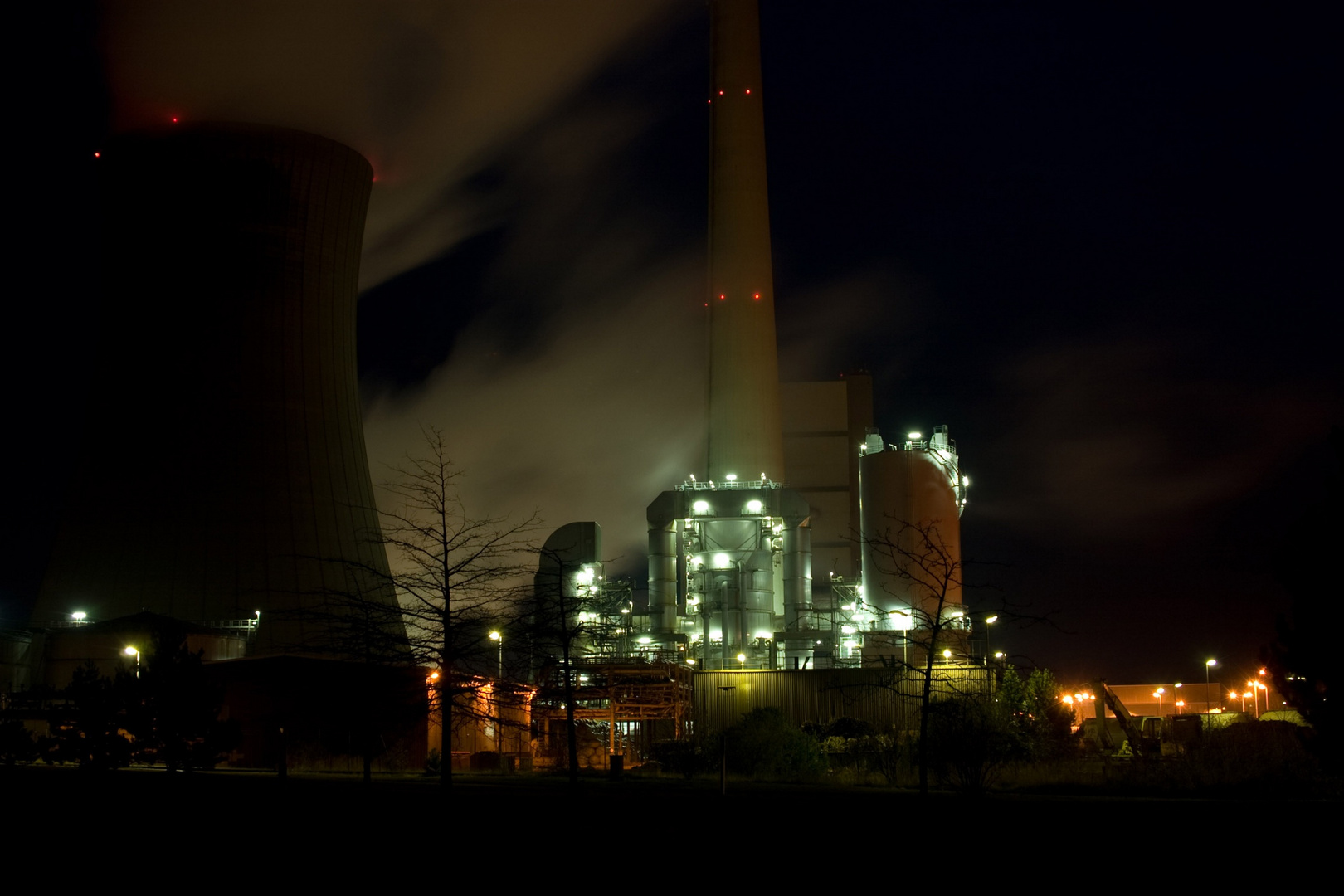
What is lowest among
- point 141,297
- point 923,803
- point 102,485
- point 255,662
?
point 923,803

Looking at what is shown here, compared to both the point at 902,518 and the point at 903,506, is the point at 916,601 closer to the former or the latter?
the point at 902,518

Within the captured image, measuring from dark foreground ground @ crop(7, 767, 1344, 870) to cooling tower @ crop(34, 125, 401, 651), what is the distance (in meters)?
16.5

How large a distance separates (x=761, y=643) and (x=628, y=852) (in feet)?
96.0

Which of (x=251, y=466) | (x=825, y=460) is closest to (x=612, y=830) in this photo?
(x=251, y=466)

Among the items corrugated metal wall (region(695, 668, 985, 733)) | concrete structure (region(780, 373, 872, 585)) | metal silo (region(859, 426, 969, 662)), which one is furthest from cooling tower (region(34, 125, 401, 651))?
concrete structure (region(780, 373, 872, 585))

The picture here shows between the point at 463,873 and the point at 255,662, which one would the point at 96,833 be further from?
the point at 255,662

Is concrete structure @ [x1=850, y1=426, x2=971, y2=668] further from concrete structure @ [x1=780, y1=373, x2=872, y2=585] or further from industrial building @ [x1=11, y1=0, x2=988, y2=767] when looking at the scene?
concrete structure @ [x1=780, y1=373, x2=872, y2=585]

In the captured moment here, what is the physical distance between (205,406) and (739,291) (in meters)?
19.3

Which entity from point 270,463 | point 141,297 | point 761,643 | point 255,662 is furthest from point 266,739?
point 761,643

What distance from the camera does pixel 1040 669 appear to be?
1236 inches

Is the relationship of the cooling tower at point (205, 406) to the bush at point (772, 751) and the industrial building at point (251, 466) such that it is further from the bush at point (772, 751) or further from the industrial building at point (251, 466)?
the bush at point (772, 751)

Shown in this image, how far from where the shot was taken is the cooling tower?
103 feet

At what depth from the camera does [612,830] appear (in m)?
10.8

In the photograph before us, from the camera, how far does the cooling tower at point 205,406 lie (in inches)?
1232
